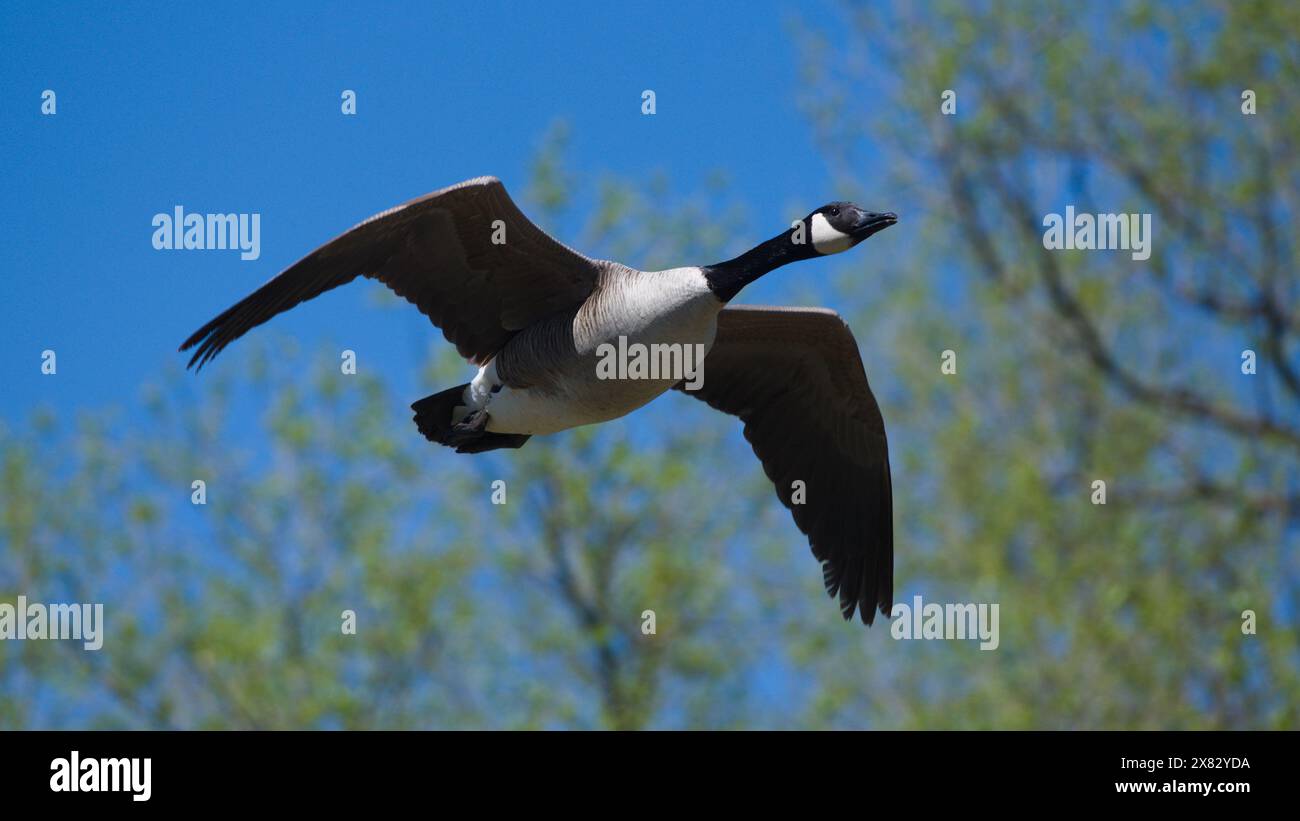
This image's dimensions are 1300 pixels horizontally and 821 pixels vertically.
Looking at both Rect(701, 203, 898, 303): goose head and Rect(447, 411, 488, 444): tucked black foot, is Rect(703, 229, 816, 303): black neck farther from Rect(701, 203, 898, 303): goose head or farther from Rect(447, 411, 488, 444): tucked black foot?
Rect(447, 411, 488, 444): tucked black foot

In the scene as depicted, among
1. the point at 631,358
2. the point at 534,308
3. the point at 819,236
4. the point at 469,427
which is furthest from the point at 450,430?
the point at 819,236

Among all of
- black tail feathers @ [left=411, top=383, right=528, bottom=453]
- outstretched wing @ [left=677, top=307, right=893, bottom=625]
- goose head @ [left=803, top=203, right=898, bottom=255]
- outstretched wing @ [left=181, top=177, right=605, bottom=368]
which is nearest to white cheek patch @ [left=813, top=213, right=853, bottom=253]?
goose head @ [left=803, top=203, right=898, bottom=255]

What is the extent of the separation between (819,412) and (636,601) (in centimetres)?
1015

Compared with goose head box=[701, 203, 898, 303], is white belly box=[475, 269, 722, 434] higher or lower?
lower

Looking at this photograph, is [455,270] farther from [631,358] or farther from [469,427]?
[631,358]

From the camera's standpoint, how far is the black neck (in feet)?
24.4

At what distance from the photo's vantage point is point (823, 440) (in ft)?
31.7

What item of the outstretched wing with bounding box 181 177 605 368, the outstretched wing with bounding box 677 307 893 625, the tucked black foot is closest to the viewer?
the outstretched wing with bounding box 181 177 605 368

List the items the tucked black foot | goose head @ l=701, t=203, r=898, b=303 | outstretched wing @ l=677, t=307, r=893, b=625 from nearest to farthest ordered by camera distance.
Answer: goose head @ l=701, t=203, r=898, b=303, the tucked black foot, outstretched wing @ l=677, t=307, r=893, b=625

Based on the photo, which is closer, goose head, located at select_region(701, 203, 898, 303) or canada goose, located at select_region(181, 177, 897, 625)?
canada goose, located at select_region(181, 177, 897, 625)

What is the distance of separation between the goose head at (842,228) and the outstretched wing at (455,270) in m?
1.14

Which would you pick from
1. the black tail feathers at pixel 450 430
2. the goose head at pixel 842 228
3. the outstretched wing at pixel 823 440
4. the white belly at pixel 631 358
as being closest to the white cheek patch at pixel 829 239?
the goose head at pixel 842 228
